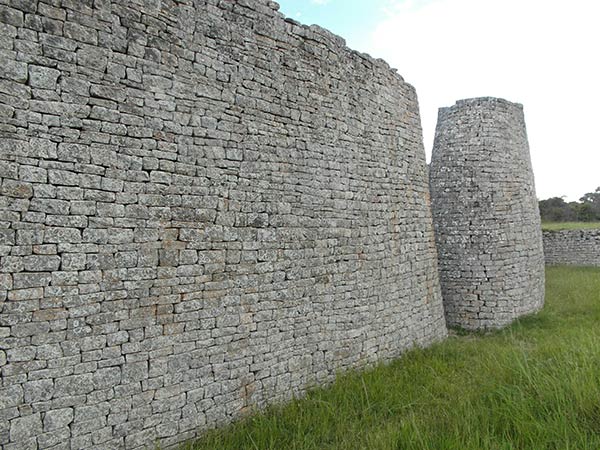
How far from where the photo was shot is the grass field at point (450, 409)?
394cm

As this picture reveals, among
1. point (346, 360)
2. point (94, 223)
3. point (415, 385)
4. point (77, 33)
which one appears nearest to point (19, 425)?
point (94, 223)

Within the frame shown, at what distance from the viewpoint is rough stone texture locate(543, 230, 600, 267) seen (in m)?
18.1

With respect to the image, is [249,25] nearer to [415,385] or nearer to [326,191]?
[326,191]

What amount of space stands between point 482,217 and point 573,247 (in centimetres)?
1200

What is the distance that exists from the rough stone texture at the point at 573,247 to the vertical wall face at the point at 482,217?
34.3ft

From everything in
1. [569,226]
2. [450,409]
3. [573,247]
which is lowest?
[450,409]

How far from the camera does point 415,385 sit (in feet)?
18.4

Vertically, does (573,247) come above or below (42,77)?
below

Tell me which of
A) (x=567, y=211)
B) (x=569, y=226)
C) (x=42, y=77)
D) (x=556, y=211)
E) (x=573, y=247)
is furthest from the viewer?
(x=556, y=211)

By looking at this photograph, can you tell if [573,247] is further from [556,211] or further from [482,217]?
[556,211]

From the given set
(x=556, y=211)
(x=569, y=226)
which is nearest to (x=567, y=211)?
(x=556, y=211)

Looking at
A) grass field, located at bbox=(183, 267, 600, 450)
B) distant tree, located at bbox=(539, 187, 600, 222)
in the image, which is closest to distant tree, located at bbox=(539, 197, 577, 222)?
distant tree, located at bbox=(539, 187, 600, 222)

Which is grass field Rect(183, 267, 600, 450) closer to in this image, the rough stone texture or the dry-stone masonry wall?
the dry-stone masonry wall

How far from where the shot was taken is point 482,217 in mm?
9227
